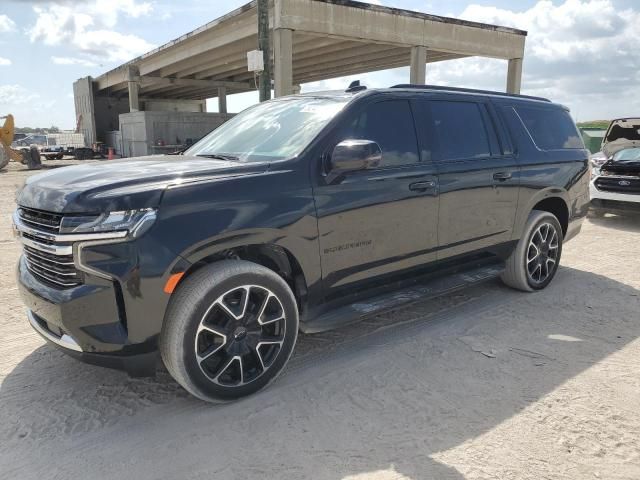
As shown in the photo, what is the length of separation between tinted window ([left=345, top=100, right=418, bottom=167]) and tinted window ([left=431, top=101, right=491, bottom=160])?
12.4 inches

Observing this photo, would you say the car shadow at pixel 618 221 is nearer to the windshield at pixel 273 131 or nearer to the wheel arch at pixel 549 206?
the wheel arch at pixel 549 206

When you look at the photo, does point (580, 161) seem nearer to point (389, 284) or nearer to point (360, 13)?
point (389, 284)

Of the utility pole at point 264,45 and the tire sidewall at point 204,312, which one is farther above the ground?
the utility pole at point 264,45

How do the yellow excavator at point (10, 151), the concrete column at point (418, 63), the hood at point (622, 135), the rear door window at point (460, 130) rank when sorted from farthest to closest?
the yellow excavator at point (10, 151)
the concrete column at point (418, 63)
the hood at point (622, 135)
the rear door window at point (460, 130)

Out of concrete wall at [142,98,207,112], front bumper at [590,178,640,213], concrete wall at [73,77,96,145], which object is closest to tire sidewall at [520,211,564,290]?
front bumper at [590,178,640,213]

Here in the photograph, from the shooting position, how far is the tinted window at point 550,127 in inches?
199

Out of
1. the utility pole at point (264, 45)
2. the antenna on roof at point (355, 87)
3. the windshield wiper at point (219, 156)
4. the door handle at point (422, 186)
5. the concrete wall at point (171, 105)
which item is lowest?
the door handle at point (422, 186)

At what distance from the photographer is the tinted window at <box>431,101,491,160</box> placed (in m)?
4.16

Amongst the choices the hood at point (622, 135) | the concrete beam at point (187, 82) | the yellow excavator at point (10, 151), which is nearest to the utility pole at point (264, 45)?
the hood at point (622, 135)

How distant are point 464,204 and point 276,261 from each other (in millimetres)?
1863

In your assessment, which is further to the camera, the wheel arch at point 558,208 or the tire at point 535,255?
the wheel arch at point 558,208

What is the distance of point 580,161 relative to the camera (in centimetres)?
550

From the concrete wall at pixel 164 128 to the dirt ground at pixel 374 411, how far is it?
2232 cm

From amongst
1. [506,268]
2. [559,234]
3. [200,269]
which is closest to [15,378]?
[200,269]
